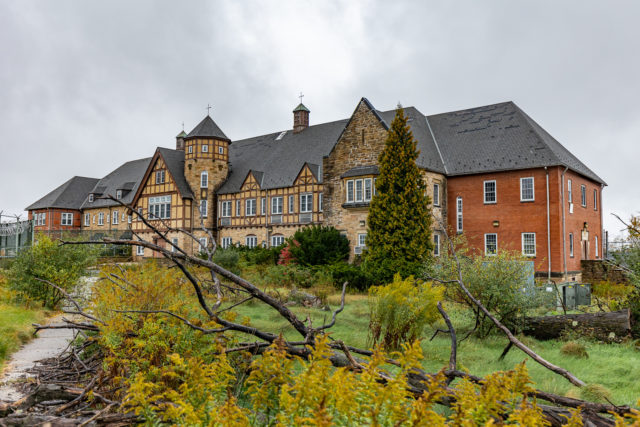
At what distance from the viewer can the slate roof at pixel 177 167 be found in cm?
3987

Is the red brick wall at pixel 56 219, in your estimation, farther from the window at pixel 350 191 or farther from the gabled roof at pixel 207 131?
the window at pixel 350 191

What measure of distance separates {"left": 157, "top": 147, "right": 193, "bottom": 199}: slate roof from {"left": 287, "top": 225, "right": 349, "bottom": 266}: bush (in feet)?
47.0

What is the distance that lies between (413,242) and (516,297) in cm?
1305

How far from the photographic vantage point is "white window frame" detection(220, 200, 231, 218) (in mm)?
39250

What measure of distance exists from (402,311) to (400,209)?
597 inches

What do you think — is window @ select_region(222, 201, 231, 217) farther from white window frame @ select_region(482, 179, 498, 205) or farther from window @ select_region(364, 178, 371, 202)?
white window frame @ select_region(482, 179, 498, 205)

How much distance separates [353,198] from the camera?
28.7 m

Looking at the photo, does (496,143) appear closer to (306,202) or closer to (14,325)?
(306,202)

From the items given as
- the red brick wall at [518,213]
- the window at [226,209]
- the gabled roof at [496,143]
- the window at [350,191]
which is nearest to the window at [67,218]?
the window at [226,209]

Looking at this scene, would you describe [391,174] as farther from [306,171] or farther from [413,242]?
[306,171]

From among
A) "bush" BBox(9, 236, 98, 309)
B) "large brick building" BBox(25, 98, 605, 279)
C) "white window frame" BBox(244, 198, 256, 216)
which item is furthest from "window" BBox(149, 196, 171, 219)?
"bush" BBox(9, 236, 98, 309)

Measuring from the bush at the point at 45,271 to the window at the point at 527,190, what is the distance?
22.6 m

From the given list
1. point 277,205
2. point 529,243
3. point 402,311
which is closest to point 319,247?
point 277,205

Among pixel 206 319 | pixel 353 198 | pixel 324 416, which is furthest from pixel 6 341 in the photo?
pixel 353 198
